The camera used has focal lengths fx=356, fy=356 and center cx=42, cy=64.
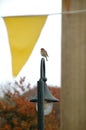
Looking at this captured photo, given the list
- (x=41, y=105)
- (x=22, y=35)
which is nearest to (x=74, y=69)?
(x=22, y=35)

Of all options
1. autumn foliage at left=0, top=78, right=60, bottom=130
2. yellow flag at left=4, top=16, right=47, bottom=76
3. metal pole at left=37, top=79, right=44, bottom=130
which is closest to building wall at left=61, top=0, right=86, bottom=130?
autumn foliage at left=0, top=78, right=60, bottom=130

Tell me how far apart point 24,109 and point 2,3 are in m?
1.16

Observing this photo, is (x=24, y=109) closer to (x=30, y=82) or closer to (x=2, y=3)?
(x=30, y=82)

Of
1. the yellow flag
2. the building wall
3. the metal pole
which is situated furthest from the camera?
the building wall

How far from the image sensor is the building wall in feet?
11.6

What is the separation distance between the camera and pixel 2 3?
3.84m

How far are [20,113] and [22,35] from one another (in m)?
1.15

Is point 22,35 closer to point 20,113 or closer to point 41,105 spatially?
Result: point 41,105

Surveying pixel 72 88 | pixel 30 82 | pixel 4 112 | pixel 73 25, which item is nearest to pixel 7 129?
pixel 4 112

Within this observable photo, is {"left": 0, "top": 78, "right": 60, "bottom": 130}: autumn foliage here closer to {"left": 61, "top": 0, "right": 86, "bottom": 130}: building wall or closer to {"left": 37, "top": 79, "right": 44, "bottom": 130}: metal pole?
{"left": 61, "top": 0, "right": 86, "bottom": 130}: building wall

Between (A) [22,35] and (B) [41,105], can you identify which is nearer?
(B) [41,105]

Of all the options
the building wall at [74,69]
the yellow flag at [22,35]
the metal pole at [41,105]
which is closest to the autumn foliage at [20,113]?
the building wall at [74,69]

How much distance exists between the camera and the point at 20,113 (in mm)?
3664

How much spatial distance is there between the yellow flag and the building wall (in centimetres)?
86
